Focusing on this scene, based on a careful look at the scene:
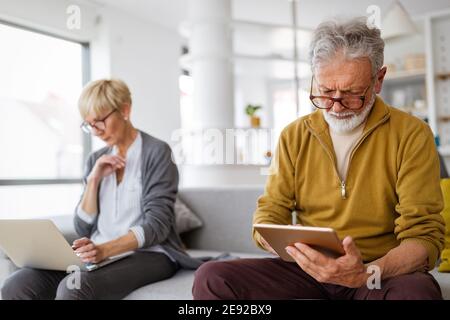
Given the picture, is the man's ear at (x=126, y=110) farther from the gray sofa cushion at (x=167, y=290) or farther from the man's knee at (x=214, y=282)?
the man's knee at (x=214, y=282)

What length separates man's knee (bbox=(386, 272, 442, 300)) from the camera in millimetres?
837

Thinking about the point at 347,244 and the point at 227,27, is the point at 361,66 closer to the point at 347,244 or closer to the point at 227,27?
the point at 347,244

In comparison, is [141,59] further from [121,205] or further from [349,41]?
[349,41]

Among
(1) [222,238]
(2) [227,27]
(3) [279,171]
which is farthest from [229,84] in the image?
(3) [279,171]

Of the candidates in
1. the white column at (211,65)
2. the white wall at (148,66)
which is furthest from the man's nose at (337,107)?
the white wall at (148,66)

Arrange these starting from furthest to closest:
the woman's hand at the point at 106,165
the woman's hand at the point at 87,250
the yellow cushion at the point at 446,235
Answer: the woman's hand at the point at 106,165 → the yellow cushion at the point at 446,235 → the woman's hand at the point at 87,250

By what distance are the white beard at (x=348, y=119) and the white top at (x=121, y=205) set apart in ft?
2.15

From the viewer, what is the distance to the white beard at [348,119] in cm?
106

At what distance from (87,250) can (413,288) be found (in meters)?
0.79

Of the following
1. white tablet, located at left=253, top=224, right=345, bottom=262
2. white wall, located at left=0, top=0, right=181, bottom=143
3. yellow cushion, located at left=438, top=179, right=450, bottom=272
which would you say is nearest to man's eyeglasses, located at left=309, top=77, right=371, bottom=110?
white tablet, located at left=253, top=224, right=345, bottom=262

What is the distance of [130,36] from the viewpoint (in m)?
3.92

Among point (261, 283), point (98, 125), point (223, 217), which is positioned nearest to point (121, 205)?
point (98, 125)

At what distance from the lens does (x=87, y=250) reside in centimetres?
122
